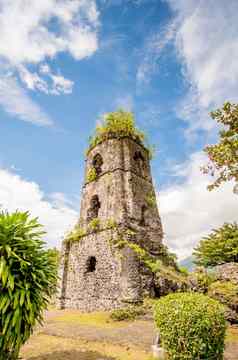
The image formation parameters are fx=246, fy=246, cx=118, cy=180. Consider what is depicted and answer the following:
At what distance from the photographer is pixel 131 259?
472 inches

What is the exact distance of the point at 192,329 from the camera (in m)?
5.01

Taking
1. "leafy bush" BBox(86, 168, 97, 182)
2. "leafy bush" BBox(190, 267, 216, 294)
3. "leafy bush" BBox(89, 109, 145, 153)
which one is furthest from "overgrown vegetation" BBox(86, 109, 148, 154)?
"leafy bush" BBox(190, 267, 216, 294)

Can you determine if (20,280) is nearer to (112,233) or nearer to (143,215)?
(112,233)

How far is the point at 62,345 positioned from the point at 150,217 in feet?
30.4

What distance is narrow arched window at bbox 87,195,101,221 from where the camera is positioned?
1586 cm

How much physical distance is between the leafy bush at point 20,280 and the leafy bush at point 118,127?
478 inches

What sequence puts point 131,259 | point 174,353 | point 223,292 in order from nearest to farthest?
point 174,353
point 223,292
point 131,259

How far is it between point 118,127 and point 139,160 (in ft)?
8.90

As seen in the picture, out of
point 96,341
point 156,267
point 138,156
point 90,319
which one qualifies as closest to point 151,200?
point 138,156

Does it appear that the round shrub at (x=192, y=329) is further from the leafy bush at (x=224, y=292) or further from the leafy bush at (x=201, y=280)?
the leafy bush at (x=201, y=280)

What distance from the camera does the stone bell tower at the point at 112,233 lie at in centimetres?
1202

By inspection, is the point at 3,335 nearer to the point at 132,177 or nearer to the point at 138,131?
the point at 132,177

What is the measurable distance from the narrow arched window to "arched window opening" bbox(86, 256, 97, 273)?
2.56 meters

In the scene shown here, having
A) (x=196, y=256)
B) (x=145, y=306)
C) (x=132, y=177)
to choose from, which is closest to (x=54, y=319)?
(x=145, y=306)
